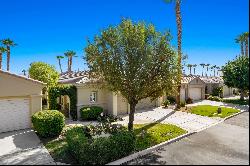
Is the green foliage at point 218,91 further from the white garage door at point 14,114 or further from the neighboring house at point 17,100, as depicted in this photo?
the white garage door at point 14,114

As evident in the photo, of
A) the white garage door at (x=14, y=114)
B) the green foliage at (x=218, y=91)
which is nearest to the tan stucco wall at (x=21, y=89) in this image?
the white garage door at (x=14, y=114)

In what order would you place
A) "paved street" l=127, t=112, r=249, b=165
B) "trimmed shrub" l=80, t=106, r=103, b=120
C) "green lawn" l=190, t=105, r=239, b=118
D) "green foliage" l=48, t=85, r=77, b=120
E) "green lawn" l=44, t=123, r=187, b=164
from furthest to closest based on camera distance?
"green lawn" l=190, t=105, r=239, b=118 → "trimmed shrub" l=80, t=106, r=103, b=120 → "green foliage" l=48, t=85, r=77, b=120 → "green lawn" l=44, t=123, r=187, b=164 → "paved street" l=127, t=112, r=249, b=165

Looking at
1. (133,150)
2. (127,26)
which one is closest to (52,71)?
(127,26)

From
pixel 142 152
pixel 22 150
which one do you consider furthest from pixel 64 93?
pixel 142 152

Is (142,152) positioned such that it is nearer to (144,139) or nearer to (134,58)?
(144,139)

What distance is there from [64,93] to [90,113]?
3.23m

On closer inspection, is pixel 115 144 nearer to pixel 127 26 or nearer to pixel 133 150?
pixel 133 150

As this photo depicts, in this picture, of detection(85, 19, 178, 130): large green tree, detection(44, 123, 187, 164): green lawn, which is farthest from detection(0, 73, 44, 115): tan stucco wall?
detection(85, 19, 178, 130): large green tree

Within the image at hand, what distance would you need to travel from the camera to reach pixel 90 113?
2530 cm

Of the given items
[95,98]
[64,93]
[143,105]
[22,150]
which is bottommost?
[22,150]

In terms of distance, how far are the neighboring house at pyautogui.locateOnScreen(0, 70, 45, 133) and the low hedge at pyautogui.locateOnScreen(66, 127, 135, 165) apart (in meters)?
8.01

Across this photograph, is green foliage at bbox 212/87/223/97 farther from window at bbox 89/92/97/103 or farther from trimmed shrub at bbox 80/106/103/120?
trimmed shrub at bbox 80/106/103/120

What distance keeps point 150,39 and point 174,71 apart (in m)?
2.88

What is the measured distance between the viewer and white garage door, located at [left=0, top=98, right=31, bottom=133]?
2030 centimetres
